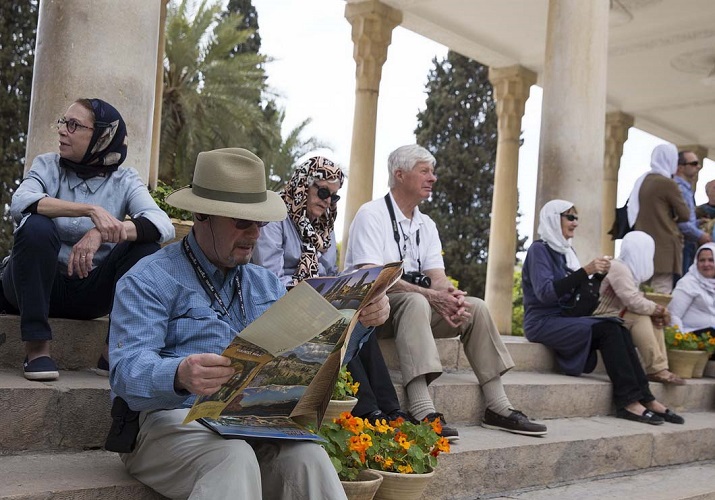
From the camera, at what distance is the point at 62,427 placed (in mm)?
3631

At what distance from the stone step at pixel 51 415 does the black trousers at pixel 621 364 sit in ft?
14.4

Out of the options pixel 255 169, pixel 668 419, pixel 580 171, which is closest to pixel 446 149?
pixel 580 171

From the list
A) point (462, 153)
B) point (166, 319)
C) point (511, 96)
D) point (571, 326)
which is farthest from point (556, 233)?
point (462, 153)

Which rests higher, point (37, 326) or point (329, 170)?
point (329, 170)

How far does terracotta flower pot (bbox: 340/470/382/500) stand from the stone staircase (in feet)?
2.75

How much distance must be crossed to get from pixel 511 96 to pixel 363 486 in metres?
13.8

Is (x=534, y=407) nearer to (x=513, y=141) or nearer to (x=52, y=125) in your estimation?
(x=52, y=125)

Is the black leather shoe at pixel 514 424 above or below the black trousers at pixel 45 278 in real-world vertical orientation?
below

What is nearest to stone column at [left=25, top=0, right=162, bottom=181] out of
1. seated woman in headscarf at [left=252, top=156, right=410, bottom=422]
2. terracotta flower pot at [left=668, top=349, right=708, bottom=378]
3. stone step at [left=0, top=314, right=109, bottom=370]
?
seated woman in headscarf at [left=252, top=156, right=410, bottom=422]

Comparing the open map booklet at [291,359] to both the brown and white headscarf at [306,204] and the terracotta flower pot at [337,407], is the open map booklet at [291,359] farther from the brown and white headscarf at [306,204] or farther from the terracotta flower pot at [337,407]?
the brown and white headscarf at [306,204]

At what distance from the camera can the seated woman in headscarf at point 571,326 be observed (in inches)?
267

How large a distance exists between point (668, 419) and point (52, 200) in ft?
16.6

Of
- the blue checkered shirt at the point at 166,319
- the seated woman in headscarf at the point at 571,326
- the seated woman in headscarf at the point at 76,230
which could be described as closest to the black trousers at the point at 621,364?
the seated woman in headscarf at the point at 571,326

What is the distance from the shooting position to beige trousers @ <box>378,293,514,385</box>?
5000 mm
